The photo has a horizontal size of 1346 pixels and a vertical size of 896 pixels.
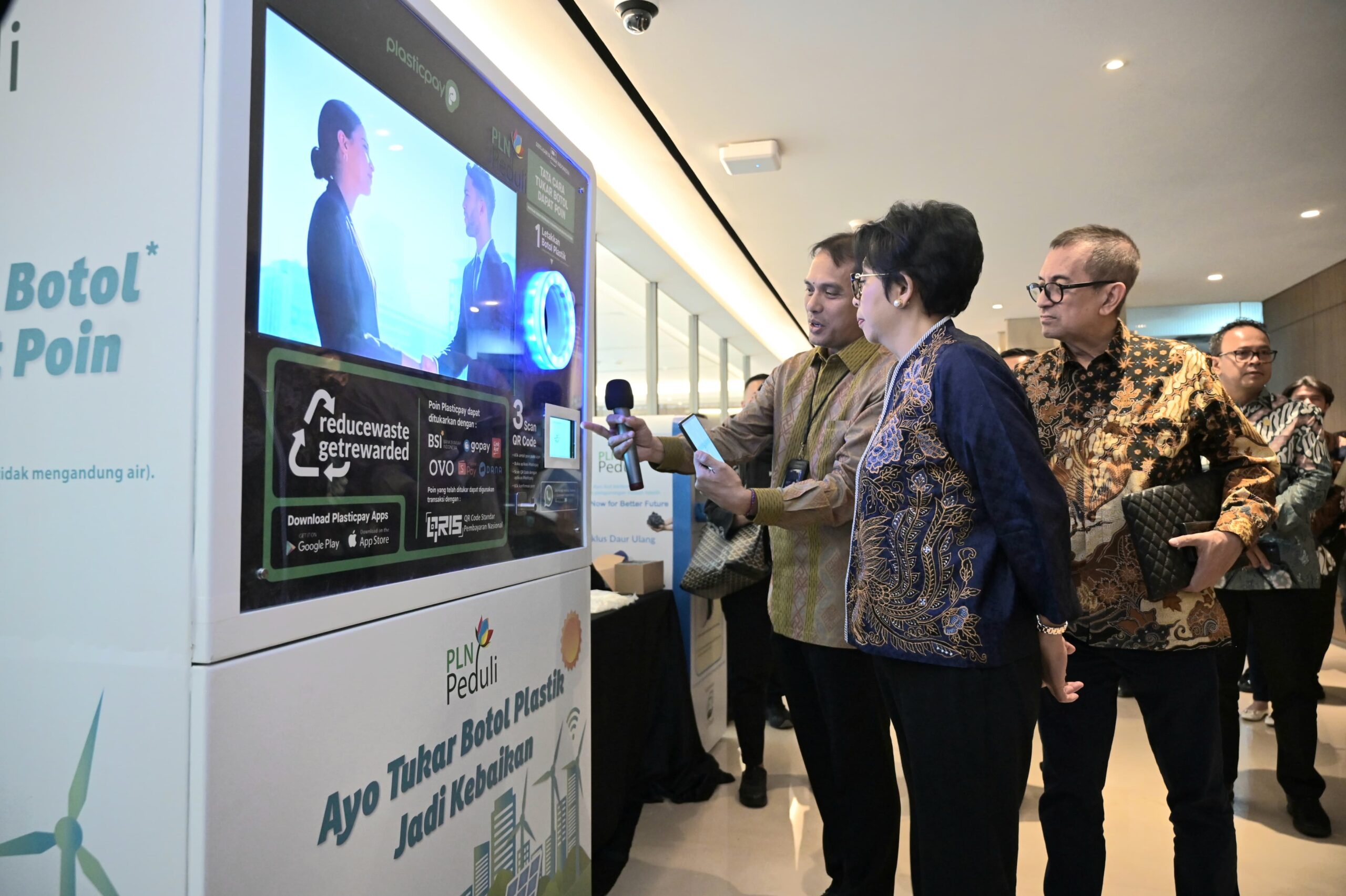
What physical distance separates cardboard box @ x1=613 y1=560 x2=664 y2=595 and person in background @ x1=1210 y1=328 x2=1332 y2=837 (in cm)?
192

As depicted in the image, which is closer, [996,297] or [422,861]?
[422,861]

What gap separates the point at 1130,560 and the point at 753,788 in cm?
175

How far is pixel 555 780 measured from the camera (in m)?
1.73

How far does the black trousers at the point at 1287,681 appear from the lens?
8.93ft

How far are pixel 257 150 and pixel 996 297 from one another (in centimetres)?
896

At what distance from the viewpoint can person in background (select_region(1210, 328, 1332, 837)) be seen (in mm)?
2656

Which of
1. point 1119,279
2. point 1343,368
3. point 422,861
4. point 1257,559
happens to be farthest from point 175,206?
point 1343,368

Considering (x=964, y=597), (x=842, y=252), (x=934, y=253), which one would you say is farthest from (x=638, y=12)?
(x=964, y=597)

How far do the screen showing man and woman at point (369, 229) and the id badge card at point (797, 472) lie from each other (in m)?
0.74

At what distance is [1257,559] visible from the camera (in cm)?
183

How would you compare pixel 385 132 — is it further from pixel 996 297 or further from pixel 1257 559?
pixel 996 297

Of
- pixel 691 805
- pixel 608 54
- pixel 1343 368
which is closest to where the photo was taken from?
pixel 691 805

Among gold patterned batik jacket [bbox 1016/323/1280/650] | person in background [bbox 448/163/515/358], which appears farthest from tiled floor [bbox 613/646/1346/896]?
person in background [bbox 448/163/515/358]

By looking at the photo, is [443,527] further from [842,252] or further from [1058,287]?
[1058,287]
